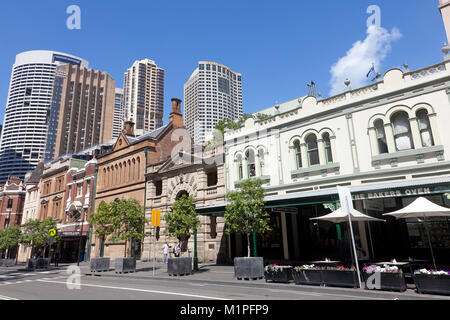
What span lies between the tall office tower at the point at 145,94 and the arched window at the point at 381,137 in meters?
154

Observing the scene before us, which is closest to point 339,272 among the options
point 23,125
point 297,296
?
point 297,296

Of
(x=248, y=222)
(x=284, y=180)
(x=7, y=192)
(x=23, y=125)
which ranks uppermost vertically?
(x=23, y=125)

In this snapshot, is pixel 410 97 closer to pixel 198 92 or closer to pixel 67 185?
pixel 67 185

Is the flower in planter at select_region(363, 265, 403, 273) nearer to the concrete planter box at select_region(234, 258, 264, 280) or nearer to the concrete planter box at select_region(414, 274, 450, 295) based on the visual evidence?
the concrete planter box at select_region(414, 274, 450, 295)

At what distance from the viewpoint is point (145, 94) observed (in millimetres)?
166500

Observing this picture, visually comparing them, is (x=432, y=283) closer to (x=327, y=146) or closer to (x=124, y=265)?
(x=327, y=146)

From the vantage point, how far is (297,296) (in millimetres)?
9898

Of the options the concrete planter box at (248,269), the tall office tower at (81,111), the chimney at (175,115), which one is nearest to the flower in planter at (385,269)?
the concrete planter box at (248,269)

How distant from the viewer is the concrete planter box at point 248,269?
14234mm

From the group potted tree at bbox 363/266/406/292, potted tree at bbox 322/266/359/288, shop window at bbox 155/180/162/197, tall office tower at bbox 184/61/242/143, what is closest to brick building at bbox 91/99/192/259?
shop window at bbox 155/180/162/197

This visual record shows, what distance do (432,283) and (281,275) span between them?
5.55 meters

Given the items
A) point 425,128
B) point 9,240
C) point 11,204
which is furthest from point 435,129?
point 11,204

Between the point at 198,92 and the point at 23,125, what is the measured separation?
100 m

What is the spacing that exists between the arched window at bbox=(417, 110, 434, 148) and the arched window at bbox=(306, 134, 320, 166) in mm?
5846
